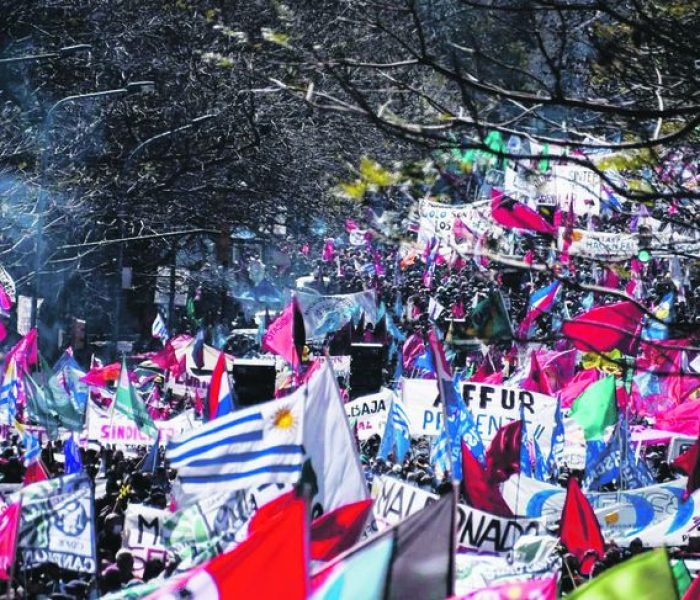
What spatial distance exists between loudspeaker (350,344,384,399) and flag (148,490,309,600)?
53.7 ft

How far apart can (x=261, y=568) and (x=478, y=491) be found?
19.8 feet

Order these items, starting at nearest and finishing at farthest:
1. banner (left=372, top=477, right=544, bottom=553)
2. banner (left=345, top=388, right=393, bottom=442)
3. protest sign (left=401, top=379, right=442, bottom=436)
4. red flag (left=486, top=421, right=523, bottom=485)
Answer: banner (left=372, top=477, right=544, bottom=553) < red flag (left=486, top=421, right=523, bottom=485) < protest sign (left=401, top=379, right=442, bottom=436) < banner (left=345, top=388, right=393, bottom=442)

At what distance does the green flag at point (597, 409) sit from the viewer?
1608 cm

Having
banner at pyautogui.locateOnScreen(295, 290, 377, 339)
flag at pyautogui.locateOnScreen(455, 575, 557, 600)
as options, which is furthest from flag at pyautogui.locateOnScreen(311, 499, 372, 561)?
banner at pyautogui.locateOnScreen(295, 290, 377, 339)

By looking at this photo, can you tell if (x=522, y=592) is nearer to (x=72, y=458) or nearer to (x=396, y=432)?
(x=72, y=458)

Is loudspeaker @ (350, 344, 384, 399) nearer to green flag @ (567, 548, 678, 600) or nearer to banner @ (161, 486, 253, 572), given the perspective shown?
banner @ (161, 486, 253, 572)

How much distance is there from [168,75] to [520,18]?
28687 mm

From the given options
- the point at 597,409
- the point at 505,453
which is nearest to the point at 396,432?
the point at 597,409

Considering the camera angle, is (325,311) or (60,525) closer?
(60,525)

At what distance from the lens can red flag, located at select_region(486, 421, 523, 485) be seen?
13.8m

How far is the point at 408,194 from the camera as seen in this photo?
7387mm

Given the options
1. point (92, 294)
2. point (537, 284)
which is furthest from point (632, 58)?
point (92, 294)

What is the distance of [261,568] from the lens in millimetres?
6402

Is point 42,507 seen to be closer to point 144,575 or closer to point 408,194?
point 144,575
